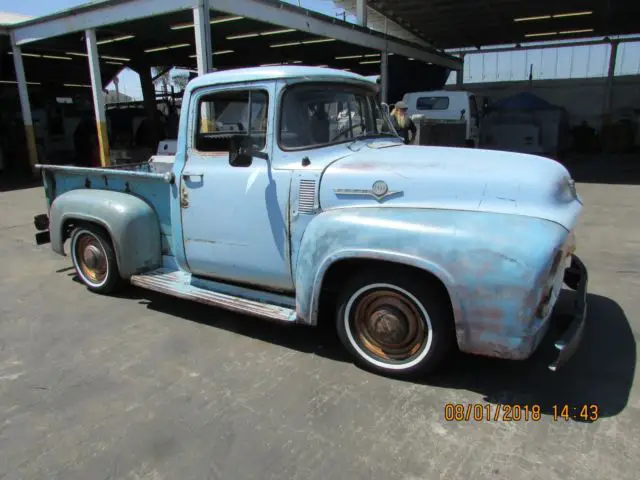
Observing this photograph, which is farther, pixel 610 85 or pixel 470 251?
pixel 610 85

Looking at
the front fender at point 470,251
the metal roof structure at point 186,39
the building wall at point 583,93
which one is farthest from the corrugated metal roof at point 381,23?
the front fender at point 470,251

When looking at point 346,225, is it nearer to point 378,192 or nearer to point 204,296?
point 378,192

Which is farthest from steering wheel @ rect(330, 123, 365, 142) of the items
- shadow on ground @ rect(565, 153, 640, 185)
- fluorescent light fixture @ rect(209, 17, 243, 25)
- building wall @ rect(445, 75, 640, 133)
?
building wall @ rect(445, 75, 640, 133)

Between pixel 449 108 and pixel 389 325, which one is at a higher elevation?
pixel 449 108

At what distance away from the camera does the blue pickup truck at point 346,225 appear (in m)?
2.82

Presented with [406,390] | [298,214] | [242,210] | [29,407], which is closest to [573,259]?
[406,390]

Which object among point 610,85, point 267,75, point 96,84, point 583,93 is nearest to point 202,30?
point 96,84

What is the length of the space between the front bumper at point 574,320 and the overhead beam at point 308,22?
7.87 m

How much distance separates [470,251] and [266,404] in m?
1.55

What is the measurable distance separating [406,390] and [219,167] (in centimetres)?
218

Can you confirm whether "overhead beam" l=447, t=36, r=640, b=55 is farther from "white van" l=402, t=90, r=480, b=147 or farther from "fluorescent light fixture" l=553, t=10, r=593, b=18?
"white van" l=402, t=90, r=480, b=147

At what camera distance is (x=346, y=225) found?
3178 mm

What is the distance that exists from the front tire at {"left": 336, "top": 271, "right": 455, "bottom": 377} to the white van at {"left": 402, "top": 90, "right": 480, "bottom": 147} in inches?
406

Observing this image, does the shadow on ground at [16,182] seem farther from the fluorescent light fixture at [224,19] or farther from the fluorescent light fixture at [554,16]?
the fluorescent light fixture at [554,16]
